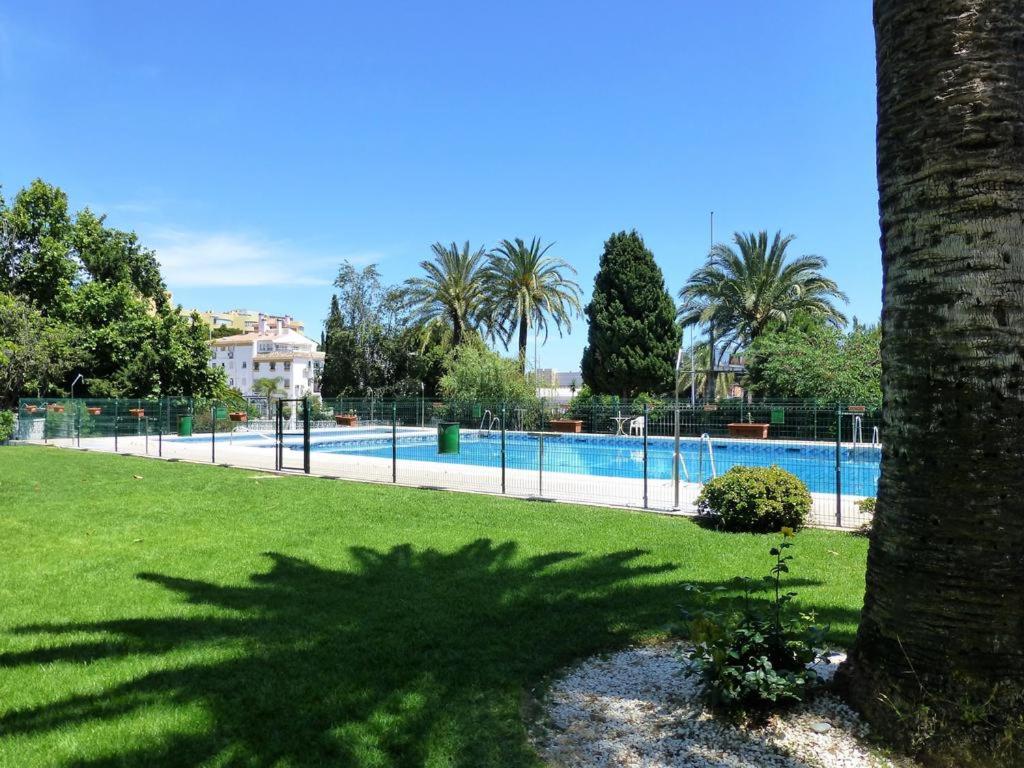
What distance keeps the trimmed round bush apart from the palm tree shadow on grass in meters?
2.76

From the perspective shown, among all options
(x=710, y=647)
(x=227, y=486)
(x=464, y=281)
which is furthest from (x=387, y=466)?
(x=464, y=281)

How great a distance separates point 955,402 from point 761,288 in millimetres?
33420

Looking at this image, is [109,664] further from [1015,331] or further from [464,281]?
[464,281]

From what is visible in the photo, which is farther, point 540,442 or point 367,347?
point 367,347

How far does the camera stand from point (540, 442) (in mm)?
14844

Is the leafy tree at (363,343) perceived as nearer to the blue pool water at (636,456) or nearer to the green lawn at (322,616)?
the blue pool water at (636,456)

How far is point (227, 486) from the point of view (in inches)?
553

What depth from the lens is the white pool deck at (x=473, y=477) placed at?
1235cm

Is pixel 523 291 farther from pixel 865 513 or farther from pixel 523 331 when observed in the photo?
pixel 865 513

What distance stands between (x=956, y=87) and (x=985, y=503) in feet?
6.55

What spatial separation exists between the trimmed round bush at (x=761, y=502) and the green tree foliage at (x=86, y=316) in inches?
1307

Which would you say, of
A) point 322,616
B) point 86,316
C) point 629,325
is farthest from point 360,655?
point 86,316

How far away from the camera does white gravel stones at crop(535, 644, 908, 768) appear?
135 inches

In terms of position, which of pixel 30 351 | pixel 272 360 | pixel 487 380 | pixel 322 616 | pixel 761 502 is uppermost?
pixel 272 360
